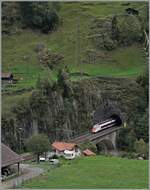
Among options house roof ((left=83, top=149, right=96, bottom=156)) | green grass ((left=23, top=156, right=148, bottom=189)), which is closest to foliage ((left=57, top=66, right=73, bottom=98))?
house roof ((left=83, top=149, right=96, bottom=156))

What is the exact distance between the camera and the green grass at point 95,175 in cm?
1127

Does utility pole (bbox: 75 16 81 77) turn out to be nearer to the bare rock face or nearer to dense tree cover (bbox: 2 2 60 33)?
dense tree cover (bbox: 2 2 60 33)

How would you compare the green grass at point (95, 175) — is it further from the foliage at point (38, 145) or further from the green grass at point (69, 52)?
the green grass at point (69, 52)

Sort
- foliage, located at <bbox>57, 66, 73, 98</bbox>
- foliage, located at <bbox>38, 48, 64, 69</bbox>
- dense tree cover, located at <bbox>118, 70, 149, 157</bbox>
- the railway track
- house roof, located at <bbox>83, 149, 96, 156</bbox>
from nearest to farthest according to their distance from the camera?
house roof, located at <bbox>83, 149, 96, 156</bbox> → the railway track → dense tree cover, located at <bbox>118, 70, 149, 157</bbox> → foliage, located at <bbox>57, 66, 73, 98</bbox> → foliage, located at <bbox>38, 48, 64, 69</bbox>

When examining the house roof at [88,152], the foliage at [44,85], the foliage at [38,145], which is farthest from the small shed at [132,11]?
the foliage at [38,145]

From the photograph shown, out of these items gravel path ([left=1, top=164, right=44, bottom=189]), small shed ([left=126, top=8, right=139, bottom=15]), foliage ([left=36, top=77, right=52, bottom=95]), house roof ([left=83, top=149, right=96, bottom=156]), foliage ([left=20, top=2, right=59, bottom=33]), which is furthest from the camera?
small shed ([left=126, top=8, right=139, bottom=15])

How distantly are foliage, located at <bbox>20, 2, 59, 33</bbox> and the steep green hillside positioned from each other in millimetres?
458

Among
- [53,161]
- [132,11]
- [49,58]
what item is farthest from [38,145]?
[132,11]

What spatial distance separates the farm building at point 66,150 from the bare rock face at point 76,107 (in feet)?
4.58

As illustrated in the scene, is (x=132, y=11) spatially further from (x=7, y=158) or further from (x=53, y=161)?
(x=7, y=158)

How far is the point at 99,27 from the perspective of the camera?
99.7 ft

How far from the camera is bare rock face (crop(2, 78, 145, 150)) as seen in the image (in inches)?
795

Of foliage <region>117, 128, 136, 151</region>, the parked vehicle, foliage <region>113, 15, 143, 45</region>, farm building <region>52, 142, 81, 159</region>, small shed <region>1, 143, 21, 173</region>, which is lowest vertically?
foliage <region>117, 128, 136, 151</region>

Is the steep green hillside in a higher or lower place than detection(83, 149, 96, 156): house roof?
higher
